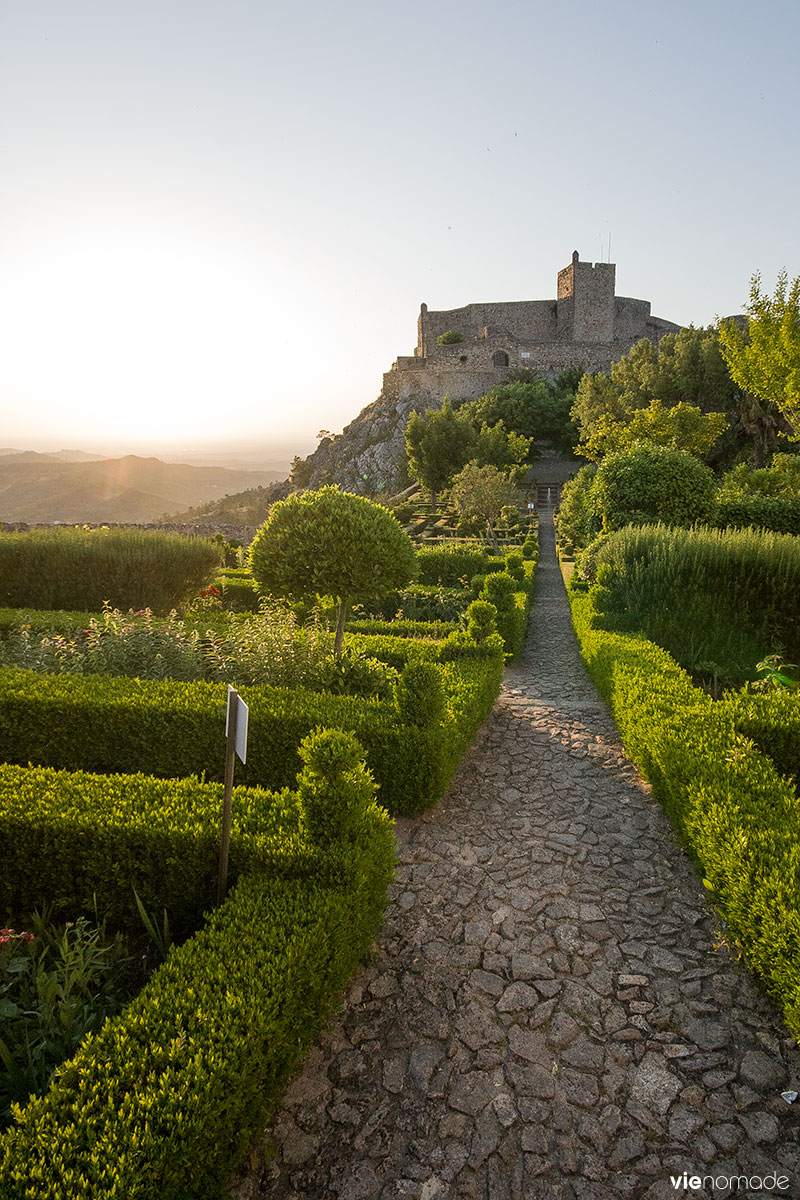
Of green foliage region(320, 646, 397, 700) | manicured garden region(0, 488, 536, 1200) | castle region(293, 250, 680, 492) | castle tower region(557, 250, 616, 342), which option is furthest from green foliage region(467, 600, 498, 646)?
castle tower region(557, 250, 616, 342)

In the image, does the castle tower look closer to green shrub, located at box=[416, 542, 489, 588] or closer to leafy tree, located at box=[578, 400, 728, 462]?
leafy tree, located at box=[578, 400, 728, 462]

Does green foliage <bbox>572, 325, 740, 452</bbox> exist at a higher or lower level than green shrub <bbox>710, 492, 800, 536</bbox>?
higher

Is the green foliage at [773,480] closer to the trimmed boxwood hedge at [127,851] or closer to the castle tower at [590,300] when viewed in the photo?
the trimmed boxwood hedge at [127,851]

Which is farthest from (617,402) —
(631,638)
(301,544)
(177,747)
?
(177,747)

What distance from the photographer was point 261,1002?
2.54m

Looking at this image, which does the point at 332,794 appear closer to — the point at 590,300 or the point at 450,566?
the point at 450,566

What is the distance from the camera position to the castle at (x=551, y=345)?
5669 cm

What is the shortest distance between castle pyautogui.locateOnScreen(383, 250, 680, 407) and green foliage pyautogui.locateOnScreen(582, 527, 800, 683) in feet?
162

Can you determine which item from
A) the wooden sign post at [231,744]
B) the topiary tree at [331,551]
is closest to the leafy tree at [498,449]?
the topiary tree at [331,551]

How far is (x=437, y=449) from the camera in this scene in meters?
40.1

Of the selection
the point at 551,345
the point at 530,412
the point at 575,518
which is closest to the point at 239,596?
the point at 575,518

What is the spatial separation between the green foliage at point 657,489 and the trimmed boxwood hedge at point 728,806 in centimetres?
1000

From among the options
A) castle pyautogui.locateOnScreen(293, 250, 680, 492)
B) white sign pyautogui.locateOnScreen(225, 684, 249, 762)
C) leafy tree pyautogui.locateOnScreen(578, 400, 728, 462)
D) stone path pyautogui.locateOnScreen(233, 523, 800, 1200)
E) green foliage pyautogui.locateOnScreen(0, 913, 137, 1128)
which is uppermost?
castle pyautogui.locateOnScreen(293, 250, 680, 492)

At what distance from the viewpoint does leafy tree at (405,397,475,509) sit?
4009cm
